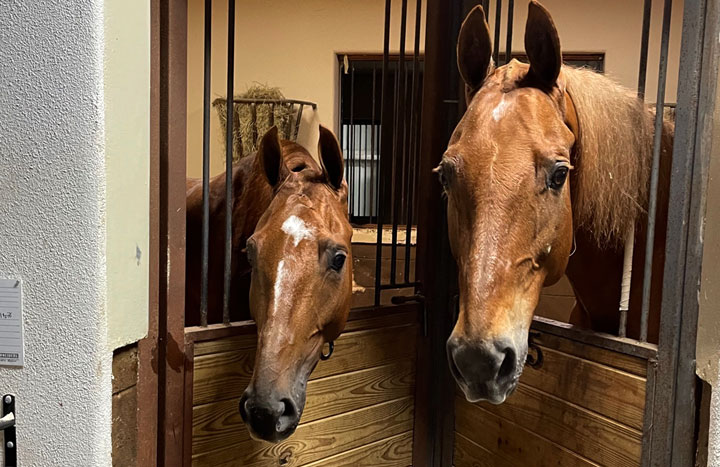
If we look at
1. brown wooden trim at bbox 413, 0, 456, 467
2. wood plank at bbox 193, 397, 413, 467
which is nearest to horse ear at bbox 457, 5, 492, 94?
brown wooden trim at bbox 413, 0, 456, 467

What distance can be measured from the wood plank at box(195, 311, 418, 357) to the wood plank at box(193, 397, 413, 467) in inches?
10.3

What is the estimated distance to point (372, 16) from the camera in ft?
11.2

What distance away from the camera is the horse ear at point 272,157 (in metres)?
1.40

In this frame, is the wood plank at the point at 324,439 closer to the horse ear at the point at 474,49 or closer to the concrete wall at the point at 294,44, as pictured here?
the horse ear at the point at 474,49

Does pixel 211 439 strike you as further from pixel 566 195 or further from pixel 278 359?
pixel 566 195

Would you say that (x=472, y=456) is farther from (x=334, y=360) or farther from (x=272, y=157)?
(x=272, y=157)

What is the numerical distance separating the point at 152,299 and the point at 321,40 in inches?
109

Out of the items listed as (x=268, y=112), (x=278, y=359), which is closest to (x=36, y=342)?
(x=278, y=359)

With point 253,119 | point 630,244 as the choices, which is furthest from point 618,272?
point 253,119

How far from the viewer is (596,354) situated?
126cm

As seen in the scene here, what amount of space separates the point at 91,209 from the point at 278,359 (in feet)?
1.58

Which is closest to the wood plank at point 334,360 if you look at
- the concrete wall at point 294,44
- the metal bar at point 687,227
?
the metal bar at point 687,227

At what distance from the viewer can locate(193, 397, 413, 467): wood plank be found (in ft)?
4.57

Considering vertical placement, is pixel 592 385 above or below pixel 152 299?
below
